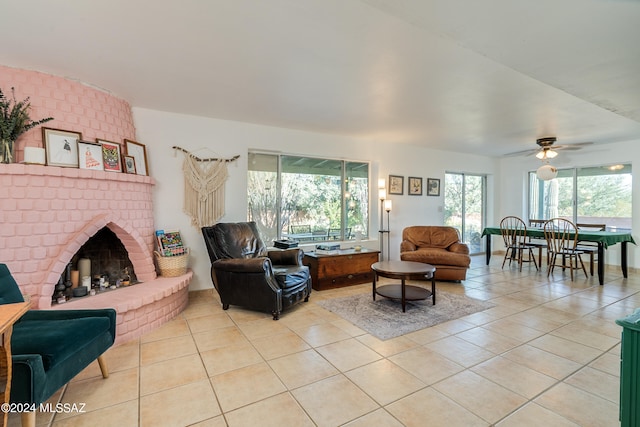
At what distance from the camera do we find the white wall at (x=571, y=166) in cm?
546

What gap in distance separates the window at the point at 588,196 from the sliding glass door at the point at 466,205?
1124 millimetres

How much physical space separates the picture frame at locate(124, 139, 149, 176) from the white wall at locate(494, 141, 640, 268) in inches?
298

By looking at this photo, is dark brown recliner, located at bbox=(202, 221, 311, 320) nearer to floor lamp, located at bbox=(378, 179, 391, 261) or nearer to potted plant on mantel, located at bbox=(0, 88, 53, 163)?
potted plant on mantel, located at bbox=(0, 88, 53, 163)

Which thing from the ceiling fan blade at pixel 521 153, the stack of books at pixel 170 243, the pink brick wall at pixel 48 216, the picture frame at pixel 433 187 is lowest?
the stack of books at pixel 170 243

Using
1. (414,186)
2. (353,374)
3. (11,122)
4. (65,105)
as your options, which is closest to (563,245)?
(414,186)

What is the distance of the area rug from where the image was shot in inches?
113

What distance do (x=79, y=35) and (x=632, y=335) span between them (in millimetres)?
3572

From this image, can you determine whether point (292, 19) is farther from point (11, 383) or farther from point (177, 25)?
point (11, 383)

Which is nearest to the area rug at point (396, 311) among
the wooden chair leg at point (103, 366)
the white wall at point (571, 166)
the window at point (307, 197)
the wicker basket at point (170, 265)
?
the window at point (307, 197)

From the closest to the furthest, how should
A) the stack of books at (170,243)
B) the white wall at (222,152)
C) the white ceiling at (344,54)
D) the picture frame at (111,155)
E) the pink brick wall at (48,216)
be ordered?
the white ceiling at (344,54), the pink brick wall at (48,216), the picture frame at (111,155), the stack of books at (170,243), the white wall at (222,152)

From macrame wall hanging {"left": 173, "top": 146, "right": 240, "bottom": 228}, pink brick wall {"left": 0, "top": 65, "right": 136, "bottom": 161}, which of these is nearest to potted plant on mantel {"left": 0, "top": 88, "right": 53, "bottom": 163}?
pink brick wall {"left": 0, "top": 65, "right": 136, "bottom": 161}

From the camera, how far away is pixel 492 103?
347 cm

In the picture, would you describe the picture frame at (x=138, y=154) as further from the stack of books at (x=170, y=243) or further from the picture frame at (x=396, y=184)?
the picture frame at (x=396, y=184)

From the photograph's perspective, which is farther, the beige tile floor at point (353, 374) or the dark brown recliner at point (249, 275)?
the dark brown recliner at point (249, 275)
